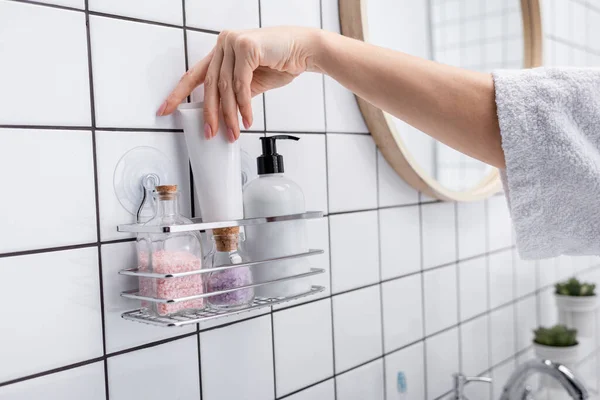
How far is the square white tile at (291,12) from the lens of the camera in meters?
0.85

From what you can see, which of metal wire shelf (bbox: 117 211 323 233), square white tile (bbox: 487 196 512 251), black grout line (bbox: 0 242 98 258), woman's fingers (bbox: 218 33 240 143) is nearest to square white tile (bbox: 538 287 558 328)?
square white tile (bbox: 487 196 512 251)

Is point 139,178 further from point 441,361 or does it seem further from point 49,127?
point 441,361

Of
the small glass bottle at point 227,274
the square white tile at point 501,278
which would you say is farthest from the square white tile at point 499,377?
the small glass bottle at point 227,274

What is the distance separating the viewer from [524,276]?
1.45 metres

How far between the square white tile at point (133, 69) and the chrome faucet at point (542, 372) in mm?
851

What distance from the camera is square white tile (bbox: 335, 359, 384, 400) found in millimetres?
968

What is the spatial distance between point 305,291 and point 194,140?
236 mm

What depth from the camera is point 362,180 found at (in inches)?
39.4

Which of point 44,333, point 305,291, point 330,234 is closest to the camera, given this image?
point 44,333

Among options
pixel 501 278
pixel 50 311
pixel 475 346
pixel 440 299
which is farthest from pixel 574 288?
pixel 50 311

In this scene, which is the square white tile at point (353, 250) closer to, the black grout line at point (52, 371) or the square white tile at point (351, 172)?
the square white tile at point (351, 172)

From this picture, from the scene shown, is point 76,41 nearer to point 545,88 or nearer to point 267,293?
point 267,293

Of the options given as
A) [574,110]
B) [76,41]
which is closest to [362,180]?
[574,110]

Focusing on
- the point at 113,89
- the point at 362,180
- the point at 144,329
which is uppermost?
the point at 113,89
